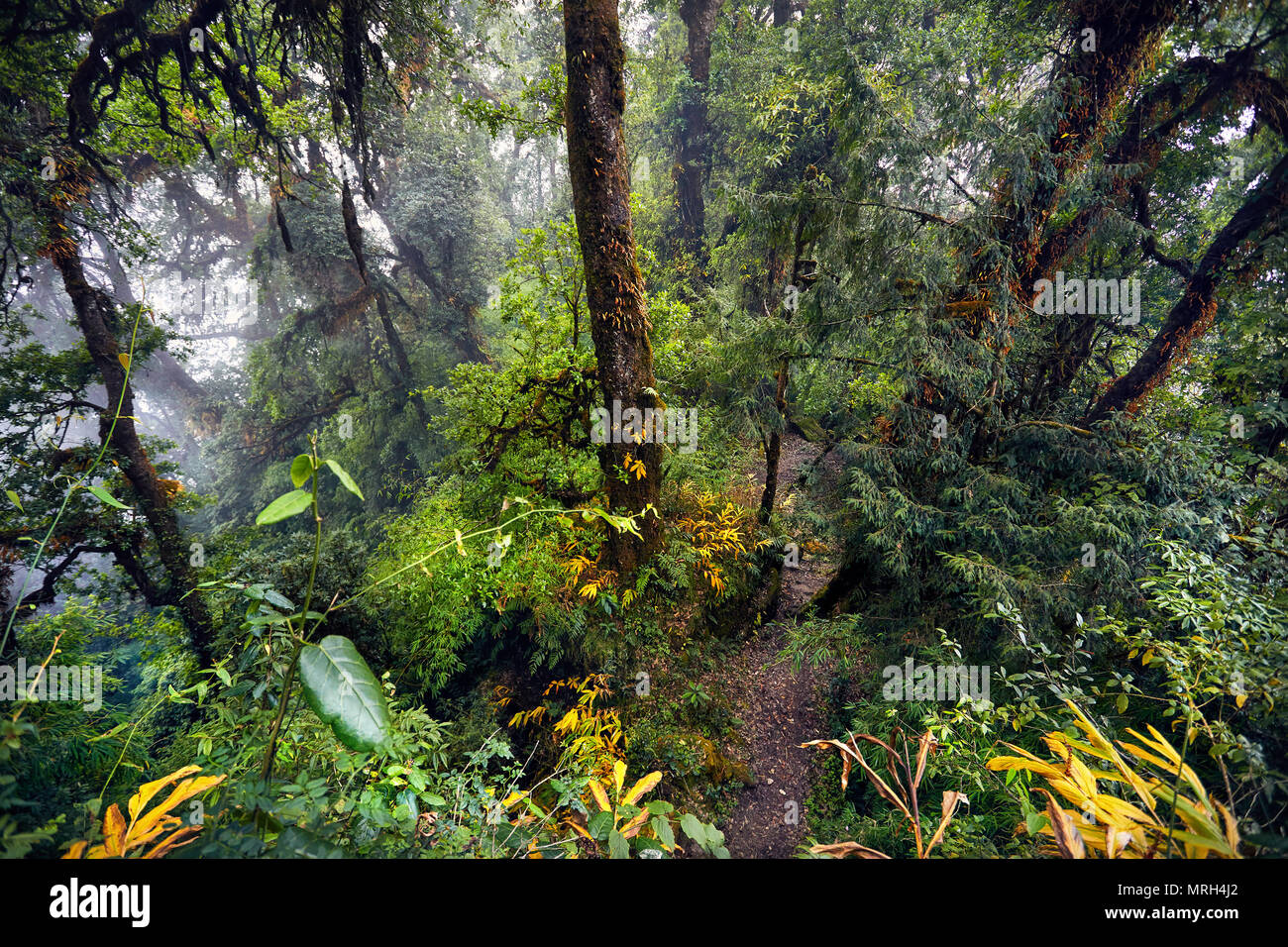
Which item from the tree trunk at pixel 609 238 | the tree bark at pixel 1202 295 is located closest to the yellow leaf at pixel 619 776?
the tree trunk at pixel 609 238

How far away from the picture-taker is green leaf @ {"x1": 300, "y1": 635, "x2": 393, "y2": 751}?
0.84 m

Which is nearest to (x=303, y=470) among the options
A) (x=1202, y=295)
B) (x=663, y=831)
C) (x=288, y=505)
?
(x=288, y=505)

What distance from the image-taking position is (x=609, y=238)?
3.68 meters

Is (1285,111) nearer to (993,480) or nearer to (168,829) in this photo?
(993,480)

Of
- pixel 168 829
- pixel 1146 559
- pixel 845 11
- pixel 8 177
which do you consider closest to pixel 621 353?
pixel 168 829

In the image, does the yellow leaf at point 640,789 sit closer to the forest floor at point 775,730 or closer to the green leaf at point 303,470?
the green leaf at point 303,470

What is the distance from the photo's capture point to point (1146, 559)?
3.04 meters

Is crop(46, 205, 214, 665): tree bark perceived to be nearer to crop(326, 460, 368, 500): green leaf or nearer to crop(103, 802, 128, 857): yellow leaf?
crop(103, 802, 128, 857): yellow leaf

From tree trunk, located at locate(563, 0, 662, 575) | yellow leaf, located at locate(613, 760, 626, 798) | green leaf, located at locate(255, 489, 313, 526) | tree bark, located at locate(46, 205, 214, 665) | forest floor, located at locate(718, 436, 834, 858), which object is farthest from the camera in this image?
tree bark, located at locate(46, 205, 214, 665)

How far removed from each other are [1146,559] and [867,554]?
173cm

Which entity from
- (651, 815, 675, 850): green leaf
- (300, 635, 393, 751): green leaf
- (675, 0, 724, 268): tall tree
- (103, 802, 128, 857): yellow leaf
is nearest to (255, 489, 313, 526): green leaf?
(300, 635, 393, 751): green leaf

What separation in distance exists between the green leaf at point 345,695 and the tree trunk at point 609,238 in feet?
10.6

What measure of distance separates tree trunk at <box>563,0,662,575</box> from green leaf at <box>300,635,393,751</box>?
3.22m

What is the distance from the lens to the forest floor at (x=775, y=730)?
355 cm
